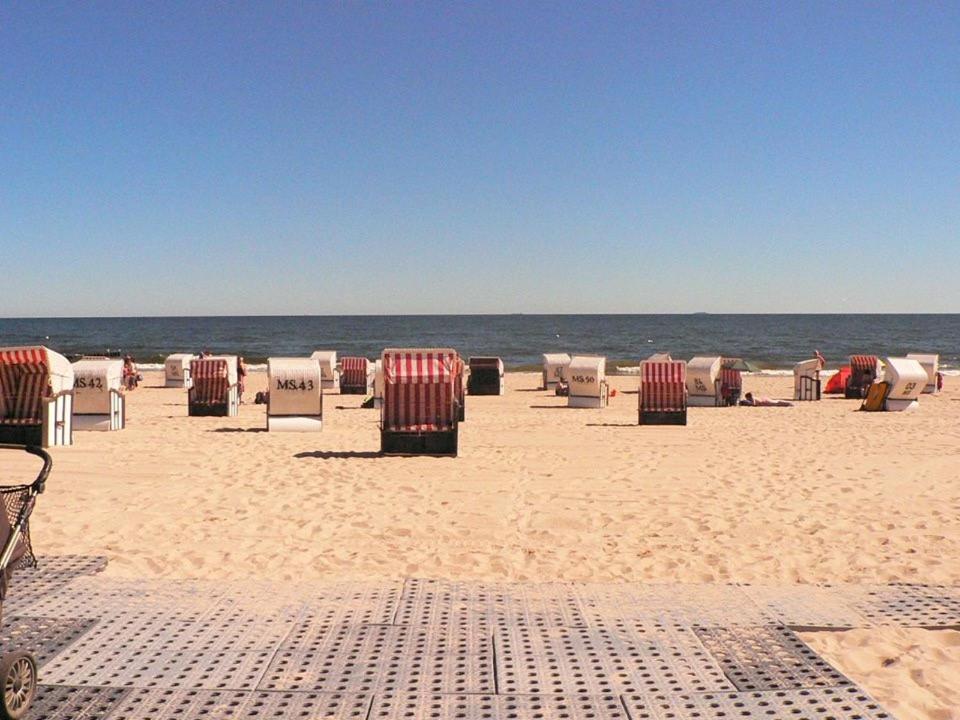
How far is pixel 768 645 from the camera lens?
14.8 feet

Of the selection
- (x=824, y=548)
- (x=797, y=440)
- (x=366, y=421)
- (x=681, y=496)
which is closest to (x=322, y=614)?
(x=824, y=548)

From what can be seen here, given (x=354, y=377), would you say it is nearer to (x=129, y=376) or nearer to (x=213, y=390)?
(x=213, y=390)

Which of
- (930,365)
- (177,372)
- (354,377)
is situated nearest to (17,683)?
(354,377)

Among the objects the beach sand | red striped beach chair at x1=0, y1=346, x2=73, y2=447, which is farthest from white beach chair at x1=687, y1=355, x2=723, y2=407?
red striped beach chair at x1=0, y1=346, x2=73, y2=447

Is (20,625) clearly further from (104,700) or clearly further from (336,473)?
(336,473)

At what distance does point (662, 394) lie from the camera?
16266 mm

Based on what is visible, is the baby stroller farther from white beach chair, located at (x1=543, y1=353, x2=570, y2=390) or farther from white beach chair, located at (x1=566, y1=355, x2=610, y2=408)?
white beach chair, located at (x1=543, y1=353, x2=570, y2=390)

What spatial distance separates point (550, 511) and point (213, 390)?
11.0m

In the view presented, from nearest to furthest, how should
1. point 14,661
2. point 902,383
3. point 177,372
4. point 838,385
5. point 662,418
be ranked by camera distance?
point 14,661 < point 662,418 < point 902,383 < point 838,385 < point 177,372

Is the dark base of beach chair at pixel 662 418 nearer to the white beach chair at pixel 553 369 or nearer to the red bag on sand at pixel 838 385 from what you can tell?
the red bag on sand at pixel 838 385

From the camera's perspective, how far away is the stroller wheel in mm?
3316

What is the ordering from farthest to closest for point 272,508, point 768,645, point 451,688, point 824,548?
point 272,508 < point 824,548 < point 768,645 < point 451,688

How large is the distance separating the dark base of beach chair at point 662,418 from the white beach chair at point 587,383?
398cm

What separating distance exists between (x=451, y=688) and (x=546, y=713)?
497 millimetres
